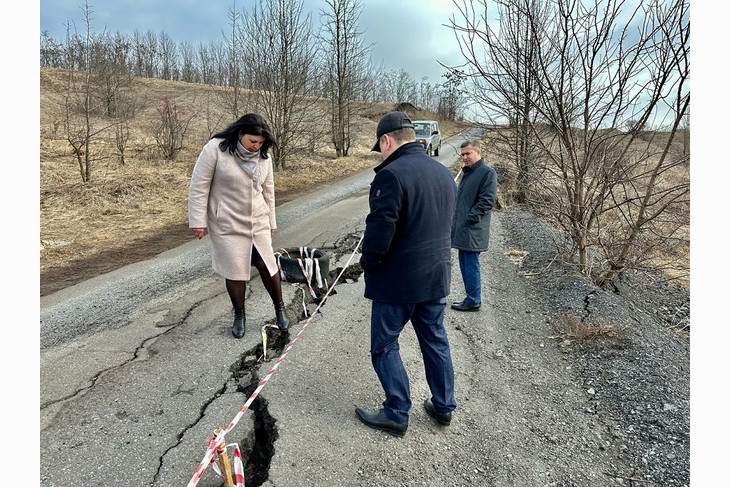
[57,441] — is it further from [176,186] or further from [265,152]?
[176,186]

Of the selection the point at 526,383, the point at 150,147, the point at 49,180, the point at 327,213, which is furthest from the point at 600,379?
the point at 150,147

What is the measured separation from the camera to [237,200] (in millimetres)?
3559

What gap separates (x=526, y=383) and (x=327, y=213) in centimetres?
676

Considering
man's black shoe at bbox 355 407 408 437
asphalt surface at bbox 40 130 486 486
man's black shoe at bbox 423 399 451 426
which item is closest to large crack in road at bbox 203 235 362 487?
asphalt surface at bbox 40 130 486 486

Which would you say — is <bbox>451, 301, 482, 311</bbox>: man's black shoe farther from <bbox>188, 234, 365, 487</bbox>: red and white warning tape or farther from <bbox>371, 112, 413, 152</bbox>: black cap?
<bbox>371, 112, 413, 152</bbox>: black cap

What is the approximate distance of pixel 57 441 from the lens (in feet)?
8.22

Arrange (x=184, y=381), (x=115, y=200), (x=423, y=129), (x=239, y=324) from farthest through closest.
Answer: (x=423, y=129) < (x=115, y=200) < (x=239, y=324) < (x=184, y=381)

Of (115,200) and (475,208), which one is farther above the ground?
(115,200)

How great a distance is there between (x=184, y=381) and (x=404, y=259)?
189cm

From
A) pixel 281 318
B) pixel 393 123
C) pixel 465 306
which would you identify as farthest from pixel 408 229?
pixel 465 306

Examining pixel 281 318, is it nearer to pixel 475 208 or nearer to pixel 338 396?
pixel 338 396

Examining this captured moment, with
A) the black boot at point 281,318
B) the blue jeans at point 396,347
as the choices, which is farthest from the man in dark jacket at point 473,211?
the blue jeans at point 396,347

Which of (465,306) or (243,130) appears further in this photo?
(465,306)

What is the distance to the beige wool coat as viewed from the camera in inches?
136
